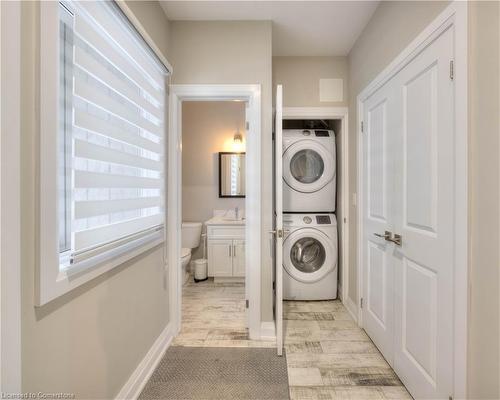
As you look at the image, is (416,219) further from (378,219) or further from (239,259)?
(239,259)

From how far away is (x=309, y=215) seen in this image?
3037mm

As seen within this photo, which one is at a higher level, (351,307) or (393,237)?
(393,237)

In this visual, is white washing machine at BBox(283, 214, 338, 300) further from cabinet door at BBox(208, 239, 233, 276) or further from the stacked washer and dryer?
cabinet door at BBox(208, 239, 233, 276)

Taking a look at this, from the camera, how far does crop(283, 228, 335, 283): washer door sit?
296 cm

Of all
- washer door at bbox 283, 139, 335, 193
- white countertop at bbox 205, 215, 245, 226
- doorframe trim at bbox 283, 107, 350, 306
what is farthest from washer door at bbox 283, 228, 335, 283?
white countertop at bbox 205, 215, 245, 226

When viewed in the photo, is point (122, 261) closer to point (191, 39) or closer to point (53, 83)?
point (53, 83)

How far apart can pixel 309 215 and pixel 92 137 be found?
2331mm

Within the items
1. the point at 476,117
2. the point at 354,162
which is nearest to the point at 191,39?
the point at 354,162

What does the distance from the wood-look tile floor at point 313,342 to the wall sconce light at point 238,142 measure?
1.98 metres

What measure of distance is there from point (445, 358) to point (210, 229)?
2.66 metres

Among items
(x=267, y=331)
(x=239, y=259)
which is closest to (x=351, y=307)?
(x=267, y=331)

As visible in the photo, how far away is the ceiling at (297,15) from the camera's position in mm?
2016

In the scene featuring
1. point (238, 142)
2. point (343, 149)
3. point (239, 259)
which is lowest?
point (239, 259)

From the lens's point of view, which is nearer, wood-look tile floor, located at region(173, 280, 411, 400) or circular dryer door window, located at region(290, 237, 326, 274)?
wood-look tile floor, located at region(173, 280, 411, 400)
